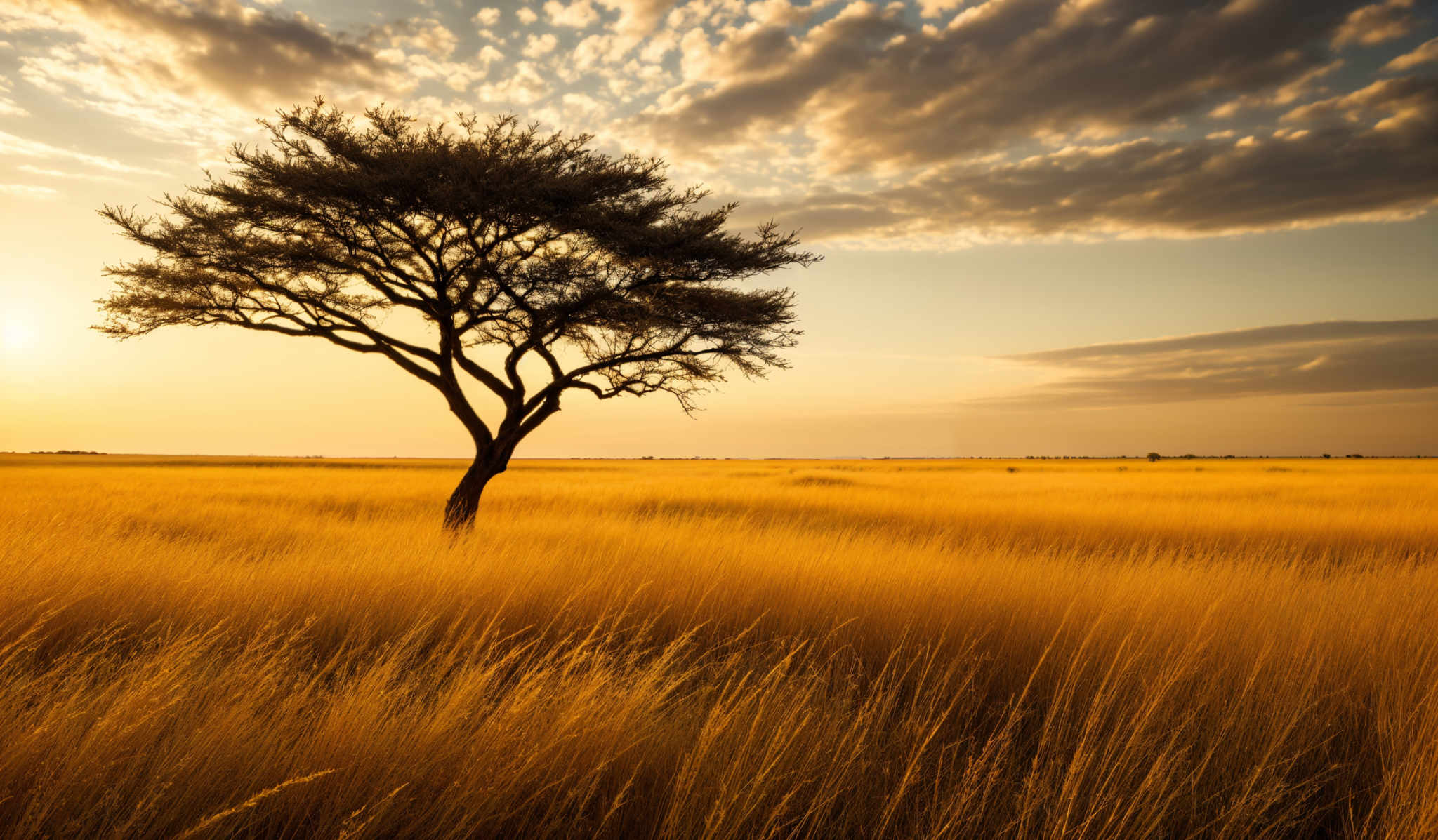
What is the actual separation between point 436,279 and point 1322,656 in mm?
12805

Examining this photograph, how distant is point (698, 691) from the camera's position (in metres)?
4.32

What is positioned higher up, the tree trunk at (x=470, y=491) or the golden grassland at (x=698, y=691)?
the tree trunk at (x=470, y=491)

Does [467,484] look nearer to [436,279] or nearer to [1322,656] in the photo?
[436,279]

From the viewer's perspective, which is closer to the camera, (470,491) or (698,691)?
(698,691)

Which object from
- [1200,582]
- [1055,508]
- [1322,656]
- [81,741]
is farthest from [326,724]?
[1055,508]

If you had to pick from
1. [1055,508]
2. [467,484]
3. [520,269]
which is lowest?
[1055,508]

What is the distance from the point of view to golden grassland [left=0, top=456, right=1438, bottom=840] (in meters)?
2.89

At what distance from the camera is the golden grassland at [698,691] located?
289 cm

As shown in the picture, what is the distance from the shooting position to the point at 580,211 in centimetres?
1196

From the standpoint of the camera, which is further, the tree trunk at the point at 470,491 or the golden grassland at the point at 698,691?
the tree trunk at the point at 470,491

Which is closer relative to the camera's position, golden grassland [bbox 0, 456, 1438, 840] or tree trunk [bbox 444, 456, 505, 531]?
golden grassland [bbox 0, 456, 1438, 840]

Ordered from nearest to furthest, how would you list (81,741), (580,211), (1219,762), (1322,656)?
(81,741) < (1219,762) < (1322,656) < (580,211)

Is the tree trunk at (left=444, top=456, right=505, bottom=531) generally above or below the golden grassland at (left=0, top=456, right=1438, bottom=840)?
above

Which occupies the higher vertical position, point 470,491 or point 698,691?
point 470,491
